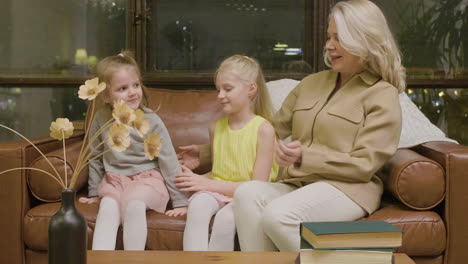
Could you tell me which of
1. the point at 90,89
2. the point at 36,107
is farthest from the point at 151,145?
the point at 36,107

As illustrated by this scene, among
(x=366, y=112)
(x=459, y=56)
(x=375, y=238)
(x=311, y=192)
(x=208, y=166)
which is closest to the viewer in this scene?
(x=375, y=238)

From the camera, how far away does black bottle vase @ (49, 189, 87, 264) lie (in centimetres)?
113

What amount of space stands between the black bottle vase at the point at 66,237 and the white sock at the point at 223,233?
821 millimetres

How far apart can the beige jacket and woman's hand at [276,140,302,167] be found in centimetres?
2

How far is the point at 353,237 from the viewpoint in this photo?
1.21 m

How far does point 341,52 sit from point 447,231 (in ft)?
2.21

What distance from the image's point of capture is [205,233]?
192 centimetres

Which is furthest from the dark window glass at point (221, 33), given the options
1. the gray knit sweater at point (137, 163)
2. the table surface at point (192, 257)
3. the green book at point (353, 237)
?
the green book at point (353, 237)

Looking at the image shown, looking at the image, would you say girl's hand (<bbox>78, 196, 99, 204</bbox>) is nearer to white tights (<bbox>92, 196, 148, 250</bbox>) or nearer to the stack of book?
white tights (<bbox>92, 196, 148, 250</bbox>)

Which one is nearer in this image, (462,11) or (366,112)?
(366,112)

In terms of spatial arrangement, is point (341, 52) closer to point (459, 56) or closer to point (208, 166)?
point (208, 166)

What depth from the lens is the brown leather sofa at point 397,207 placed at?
1.94 metres

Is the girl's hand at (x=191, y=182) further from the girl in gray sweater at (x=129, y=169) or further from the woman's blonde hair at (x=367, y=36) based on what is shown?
the woman's blonde hair at (x=367, y=36)

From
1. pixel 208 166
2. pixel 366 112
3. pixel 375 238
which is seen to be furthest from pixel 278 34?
pixel 375 238
